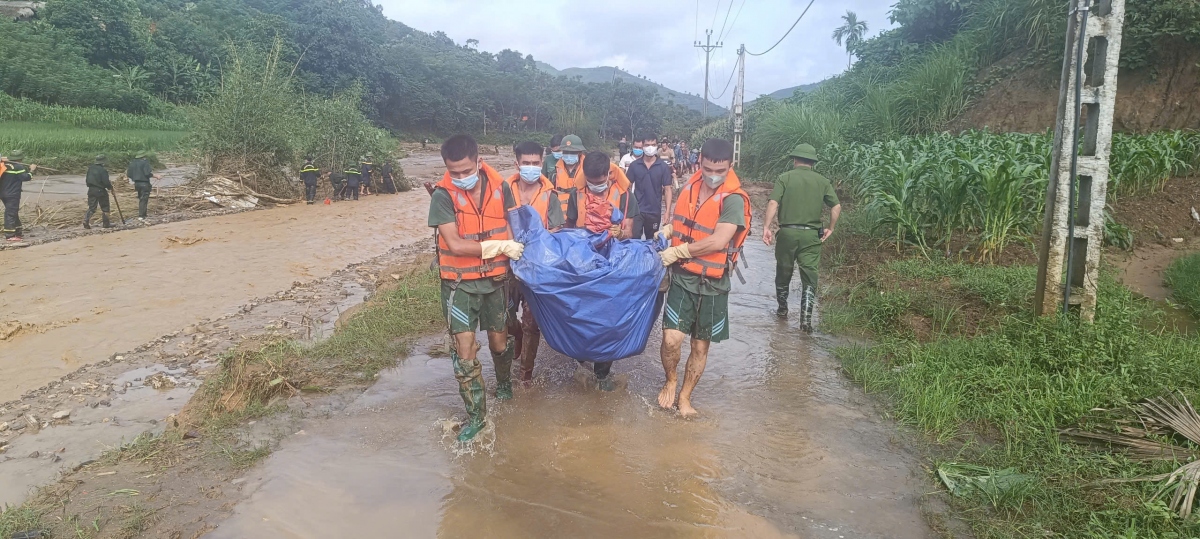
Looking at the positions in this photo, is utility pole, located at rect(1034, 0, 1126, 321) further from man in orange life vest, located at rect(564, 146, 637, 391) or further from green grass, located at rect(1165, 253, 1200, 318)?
man in orange life vest, located at rect(564, 146, 637, 391)

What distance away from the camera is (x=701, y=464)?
3797 mm

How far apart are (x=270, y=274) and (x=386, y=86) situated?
39636 millimetres

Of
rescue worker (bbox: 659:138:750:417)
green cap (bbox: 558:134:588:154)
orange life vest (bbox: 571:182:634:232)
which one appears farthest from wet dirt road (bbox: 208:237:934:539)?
green cap (bbox: 558:134:588:154)

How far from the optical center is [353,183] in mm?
18812

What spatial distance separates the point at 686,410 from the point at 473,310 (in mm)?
1538

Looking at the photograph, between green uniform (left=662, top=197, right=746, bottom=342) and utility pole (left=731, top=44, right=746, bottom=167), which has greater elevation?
utility pole (left=731, top=44, right=746, bottom=167)

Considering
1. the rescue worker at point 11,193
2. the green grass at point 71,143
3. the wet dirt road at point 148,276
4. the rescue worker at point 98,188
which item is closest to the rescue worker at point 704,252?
the wet dirt road at point 148,276

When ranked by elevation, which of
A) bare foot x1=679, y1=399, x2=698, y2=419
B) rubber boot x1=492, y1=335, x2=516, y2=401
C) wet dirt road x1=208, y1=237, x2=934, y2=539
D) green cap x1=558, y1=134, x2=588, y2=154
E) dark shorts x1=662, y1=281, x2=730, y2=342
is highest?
green cap x1=558, y1=134, x2=588, y2=154

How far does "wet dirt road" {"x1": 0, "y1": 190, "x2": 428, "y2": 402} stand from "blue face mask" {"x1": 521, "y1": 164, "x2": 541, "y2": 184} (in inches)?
166

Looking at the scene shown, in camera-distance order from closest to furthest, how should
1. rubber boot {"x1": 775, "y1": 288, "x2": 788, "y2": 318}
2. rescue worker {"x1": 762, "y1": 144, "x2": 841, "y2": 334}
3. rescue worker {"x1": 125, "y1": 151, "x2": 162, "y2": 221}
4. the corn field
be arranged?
1. rescue worker {"x1": 762, "y1": 144, "x2": 841, "y2": 334}
2. rubber boot {"x1": 775, "y1": 288, "x2": 788, "y2": 318}
3. the corn field
4. rescue worker {"x1": 125, "y1": 151, "x2": 162, "y2": 221}

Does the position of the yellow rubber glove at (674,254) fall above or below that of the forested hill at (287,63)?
below

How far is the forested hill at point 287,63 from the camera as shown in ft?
89.0

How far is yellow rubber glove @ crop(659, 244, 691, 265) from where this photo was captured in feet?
13.1

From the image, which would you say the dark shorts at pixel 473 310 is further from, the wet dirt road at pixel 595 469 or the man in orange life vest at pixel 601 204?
the man in orange life vest at pixel 601 204
